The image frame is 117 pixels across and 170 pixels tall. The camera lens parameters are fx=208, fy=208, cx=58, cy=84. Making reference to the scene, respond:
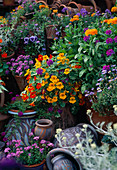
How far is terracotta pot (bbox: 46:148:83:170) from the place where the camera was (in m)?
1.95

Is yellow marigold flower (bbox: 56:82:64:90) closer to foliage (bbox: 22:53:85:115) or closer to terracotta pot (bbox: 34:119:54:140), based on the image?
foliage (bbox: 22:53:85:115)

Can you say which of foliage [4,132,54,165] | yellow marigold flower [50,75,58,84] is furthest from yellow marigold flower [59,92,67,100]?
foliage [4,132,54,165]

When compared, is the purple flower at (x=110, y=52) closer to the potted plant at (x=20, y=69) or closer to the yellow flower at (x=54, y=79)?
the yellow flower at (x=54, y=79)

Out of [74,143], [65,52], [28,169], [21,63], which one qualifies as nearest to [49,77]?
[65,52]

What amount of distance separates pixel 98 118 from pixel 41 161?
30.0 inches

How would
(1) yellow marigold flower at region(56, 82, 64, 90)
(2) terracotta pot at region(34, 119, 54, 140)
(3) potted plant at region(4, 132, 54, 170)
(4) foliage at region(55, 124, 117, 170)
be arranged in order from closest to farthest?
1. (4) foliage at region(55, 124, 117, 170)
2. (3) potted plant at region(4, 132, 54, 170)
3. (2) terracotta pot at region(34, 119, 54, 140)
4. (1) yellow marigold flower at region(56, 82, 64, 90)

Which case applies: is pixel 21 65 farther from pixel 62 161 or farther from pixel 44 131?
pixel 62 161

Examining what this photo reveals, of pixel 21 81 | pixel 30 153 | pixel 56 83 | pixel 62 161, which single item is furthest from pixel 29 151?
pixel 21 81

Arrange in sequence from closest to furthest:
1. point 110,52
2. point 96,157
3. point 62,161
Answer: point 96,157 → point 62,161 → point 110,52

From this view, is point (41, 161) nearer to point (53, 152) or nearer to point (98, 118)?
point (53, 152)

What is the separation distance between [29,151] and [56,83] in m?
0.83

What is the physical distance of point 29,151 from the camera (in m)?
2.33

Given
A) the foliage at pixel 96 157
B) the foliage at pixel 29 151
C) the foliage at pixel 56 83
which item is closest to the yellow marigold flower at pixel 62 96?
the foliage at pixel 56 83

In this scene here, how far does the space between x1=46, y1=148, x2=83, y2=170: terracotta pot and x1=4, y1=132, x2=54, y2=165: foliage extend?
16 cm
